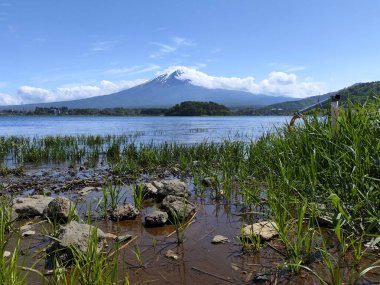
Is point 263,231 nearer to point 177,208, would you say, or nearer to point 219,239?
point 219,239

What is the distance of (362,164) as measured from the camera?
4.43 metres

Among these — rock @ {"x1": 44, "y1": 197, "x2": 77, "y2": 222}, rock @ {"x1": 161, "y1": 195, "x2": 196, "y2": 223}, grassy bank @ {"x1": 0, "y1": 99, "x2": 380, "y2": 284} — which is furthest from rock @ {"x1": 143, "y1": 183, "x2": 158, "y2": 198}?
rock @ {"x1": 44, "y1": 197, "x2": 77, "y2": 222}

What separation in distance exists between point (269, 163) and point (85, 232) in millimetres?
4420

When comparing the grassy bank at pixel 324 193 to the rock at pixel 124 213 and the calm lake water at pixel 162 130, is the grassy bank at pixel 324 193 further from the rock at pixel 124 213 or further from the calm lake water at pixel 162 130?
the calm lake water at pixel 162 130

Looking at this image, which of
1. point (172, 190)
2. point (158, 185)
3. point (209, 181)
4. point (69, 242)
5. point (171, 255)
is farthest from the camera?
point (209, 181)

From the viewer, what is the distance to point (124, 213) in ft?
19.3

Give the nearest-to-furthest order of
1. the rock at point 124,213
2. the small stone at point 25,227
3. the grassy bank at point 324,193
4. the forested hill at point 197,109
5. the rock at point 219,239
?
the grassy bank at point 324,193 < the rock at point 219,239 < the small stone at point 25,227 < the rock at point 124,213 < the forested hill at point 197,109

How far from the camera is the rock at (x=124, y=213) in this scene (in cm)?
583

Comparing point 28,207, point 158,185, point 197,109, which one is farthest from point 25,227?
point 197,109

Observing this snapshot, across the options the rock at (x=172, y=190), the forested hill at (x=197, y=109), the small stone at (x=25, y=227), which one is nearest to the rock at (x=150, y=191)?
the rock at (x=172, y=190)

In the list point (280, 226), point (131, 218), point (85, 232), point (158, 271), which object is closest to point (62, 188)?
point (131, 218)

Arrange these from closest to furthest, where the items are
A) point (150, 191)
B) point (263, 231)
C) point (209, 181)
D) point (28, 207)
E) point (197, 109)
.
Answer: point (263, 231), point (28, 207), point (150, 191), point (209, 181), point (197, 109)

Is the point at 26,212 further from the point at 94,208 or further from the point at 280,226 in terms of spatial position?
the point at 280,226

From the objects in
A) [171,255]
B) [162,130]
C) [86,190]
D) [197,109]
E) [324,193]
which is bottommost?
[162,130]
